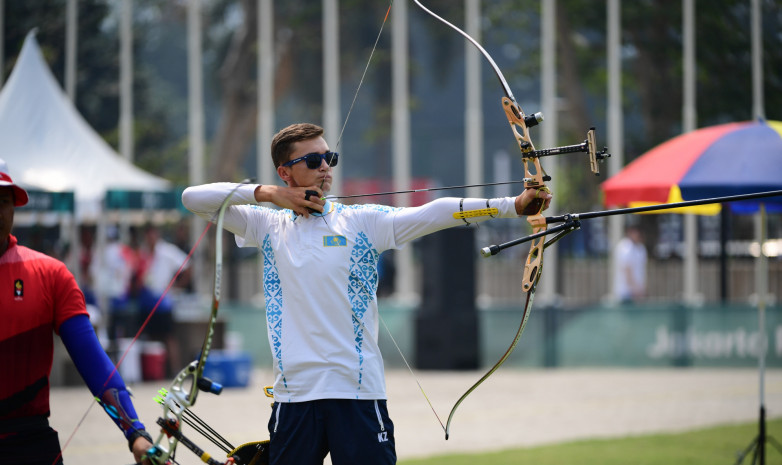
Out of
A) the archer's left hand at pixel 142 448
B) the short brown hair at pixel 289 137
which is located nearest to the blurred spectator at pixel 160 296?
the short brown hair at pixel 289 137

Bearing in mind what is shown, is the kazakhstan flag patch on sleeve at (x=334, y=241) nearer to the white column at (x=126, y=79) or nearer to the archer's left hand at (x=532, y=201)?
the archer's left hand at (x=532, y=201)

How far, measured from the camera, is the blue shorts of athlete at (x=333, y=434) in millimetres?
3957

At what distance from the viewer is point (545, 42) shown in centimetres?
1933

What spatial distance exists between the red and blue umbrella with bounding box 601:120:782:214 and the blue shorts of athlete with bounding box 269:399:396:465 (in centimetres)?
445

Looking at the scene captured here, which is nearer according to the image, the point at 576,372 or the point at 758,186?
the point at 758,186

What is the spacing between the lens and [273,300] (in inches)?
165

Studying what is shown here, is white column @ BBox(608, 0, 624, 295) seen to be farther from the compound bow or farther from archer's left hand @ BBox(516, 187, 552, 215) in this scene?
archer's left hand @ BBox(516, 187, 552, 215)

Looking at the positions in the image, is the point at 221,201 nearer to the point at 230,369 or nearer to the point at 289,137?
the point at 289,137

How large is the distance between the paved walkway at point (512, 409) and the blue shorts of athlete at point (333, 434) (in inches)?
196

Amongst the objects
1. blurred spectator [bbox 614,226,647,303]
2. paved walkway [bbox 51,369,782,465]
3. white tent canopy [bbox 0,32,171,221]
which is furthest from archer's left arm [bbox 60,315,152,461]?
blurred spectator [bbox 614,226,647,303]

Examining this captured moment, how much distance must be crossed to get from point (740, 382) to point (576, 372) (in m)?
2.54

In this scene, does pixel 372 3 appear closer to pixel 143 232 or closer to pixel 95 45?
pixel 95 45

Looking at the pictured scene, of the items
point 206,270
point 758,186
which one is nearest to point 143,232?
point 206,270

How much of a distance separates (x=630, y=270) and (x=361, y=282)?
14033mm
